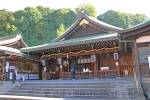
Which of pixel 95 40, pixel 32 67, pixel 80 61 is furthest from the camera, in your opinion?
pixel 32 67

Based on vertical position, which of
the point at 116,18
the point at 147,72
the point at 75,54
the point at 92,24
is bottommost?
the point at 147,72

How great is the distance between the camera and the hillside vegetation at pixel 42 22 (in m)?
40.7

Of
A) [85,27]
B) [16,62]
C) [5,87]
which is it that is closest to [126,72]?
[85,27]

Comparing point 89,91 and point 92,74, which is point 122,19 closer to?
point 92,74

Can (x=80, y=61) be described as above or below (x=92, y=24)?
below

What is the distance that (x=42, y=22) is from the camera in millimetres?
45188

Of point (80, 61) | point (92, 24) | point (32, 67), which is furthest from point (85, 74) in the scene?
point (32, 67)

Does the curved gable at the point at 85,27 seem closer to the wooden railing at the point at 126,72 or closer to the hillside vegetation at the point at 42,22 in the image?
the wooden railing at the point at 126,72

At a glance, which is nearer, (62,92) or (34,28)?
(62,92)

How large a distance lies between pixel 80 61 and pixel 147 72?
8793 millimetres

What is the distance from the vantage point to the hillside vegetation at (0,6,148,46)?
4067 centimetres

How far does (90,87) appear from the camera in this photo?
9.67 m

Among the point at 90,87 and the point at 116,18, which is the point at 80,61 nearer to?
the point at 90,87

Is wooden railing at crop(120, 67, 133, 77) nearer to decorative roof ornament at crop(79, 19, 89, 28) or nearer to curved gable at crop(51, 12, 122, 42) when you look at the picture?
curved gable at crop(51, 12, 122, 42)
